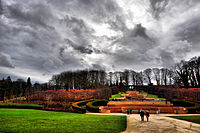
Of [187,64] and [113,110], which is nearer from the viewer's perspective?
[113,110]

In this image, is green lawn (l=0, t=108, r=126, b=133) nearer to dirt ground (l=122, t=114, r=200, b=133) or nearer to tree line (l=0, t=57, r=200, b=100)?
dirt ground (l=122, t=114, r=200, b=133)

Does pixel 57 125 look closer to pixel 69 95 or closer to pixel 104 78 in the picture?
pixel 69 95

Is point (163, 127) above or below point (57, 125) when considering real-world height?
below

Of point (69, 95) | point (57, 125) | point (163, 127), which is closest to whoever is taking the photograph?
point (57, 125)

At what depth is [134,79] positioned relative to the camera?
75.2 metres

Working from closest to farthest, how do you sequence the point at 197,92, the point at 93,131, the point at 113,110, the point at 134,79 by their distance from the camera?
the point at 93,131
the point at 113,110
the point at 197,92
the point at 134,79

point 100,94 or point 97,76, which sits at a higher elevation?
point 97,76

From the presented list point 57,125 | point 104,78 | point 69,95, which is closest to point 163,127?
point 57,125

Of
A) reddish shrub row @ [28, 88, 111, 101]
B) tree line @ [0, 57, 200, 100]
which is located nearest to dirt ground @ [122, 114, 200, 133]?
reddish shrub row @ [28, 88, 111, 101]

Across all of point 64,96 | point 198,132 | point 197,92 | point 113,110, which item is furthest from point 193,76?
point 64,96

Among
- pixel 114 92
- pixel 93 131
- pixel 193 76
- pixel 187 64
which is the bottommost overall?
pixel 114 92

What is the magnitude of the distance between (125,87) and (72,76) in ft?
108

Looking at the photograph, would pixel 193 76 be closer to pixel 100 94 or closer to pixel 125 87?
pixel 125 87

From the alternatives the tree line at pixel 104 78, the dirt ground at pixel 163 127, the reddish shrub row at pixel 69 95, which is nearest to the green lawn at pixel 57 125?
the dirt ground at pixel 163 127
